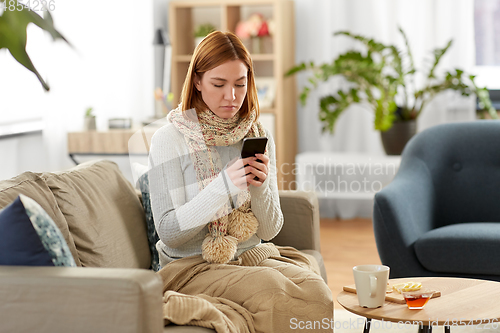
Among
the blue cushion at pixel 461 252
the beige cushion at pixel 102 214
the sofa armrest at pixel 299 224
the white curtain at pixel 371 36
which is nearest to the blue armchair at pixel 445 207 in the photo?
the blue cushion at pixel 461 252

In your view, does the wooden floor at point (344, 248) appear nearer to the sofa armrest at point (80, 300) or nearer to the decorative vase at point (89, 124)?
the decorative vase at point (89, 124)

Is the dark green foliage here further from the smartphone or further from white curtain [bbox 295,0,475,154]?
the smartphone

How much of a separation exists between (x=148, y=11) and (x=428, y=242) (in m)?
2.76

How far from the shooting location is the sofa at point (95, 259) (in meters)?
1.05

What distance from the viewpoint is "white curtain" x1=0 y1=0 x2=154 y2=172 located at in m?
2.97

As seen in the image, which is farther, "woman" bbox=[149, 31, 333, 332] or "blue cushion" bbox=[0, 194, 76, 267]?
"woman" bbox=[149, 31, 333, 332]

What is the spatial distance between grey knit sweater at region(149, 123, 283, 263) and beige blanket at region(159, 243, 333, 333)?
0.27 ft

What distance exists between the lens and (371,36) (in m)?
4.29

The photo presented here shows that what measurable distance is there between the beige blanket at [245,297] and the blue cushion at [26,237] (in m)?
0.30

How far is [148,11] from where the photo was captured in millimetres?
4105

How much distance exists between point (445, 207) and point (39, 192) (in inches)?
70.7

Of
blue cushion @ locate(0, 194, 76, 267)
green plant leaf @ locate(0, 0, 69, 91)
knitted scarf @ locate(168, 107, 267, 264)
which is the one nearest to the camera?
green plant leaf @ locate(0, 0, 69, 91)

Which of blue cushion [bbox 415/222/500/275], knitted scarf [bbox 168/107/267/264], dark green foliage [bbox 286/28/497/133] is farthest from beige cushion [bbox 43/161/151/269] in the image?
dark green foliage [bbox 286/28/497/133]

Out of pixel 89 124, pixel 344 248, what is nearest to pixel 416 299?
pixel 344 248
